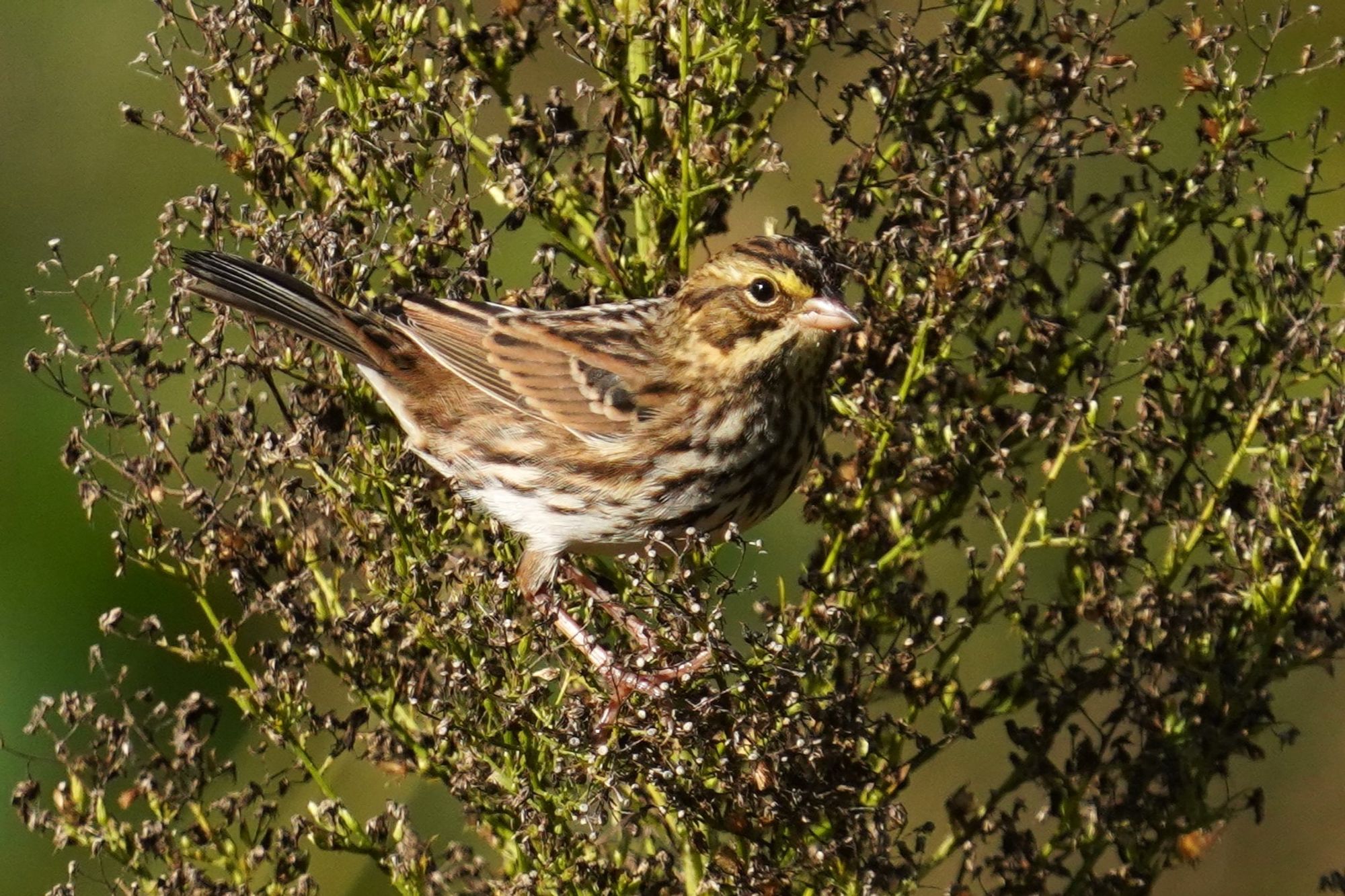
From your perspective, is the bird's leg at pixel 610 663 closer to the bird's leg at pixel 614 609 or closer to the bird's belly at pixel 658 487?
the bird's leg at pixel 614 609

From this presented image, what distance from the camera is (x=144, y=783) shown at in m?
4.11

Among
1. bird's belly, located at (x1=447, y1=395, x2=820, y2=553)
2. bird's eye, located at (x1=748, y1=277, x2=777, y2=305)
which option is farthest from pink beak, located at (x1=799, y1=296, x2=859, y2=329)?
bird's belly, located at (x1=447, y1=395, x2=820, y2=553)

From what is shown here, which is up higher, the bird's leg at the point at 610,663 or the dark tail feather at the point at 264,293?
the dark tail feather at the point at 264,293

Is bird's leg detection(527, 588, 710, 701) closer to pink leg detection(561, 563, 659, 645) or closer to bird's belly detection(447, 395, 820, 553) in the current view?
pink leg detection(561, 563, 659, 645)

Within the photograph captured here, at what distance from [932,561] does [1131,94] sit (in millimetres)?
2111

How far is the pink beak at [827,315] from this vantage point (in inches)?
170

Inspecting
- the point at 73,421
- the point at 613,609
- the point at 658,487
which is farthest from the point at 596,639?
the point at 73,421

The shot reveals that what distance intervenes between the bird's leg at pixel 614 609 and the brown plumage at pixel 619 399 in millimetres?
21

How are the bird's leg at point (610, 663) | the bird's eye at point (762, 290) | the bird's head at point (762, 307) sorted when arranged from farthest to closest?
the bird's eye at point (762, 290)
the bird's head at point (762, 307)
the bird's leg at point (610, 663)

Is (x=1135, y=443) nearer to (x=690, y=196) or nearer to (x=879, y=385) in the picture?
(x=879, y=385)

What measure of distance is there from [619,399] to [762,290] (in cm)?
58

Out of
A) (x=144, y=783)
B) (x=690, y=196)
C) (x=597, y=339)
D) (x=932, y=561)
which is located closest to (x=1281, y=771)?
(x=932, y=561)

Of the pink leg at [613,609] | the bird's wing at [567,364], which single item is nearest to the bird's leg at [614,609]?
the pink leg at [613,609]

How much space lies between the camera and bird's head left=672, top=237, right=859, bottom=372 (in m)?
4.52
